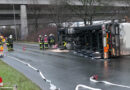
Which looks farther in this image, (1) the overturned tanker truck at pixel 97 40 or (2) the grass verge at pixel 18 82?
(1) the overturned tanker truck at pixel 97 40

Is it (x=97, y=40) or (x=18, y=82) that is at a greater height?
(x=97, y=40)

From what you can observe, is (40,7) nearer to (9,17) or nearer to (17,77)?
(9,17)

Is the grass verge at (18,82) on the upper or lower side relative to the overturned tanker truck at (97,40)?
lower

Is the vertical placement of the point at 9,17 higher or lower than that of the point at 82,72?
higher

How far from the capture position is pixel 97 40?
1669 cm

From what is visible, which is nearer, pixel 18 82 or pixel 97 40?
pixel 18 82

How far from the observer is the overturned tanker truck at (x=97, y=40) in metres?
15.2

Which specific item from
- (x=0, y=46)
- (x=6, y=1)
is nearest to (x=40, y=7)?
(x=6, y=1)

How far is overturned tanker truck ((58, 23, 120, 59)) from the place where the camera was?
1524cm

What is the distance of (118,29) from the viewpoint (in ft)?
50.9

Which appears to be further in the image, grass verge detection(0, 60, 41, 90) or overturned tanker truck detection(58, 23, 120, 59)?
overturned tanker truck detection(58, 23, 120, 59)

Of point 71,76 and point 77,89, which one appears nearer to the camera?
point 77,89

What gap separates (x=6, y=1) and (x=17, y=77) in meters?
43.2

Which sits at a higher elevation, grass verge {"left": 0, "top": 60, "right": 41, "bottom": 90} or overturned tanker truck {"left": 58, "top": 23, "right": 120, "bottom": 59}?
overturned tanker truck {"left": 58, "top": 23, "right": 120, "bottom": 59}
